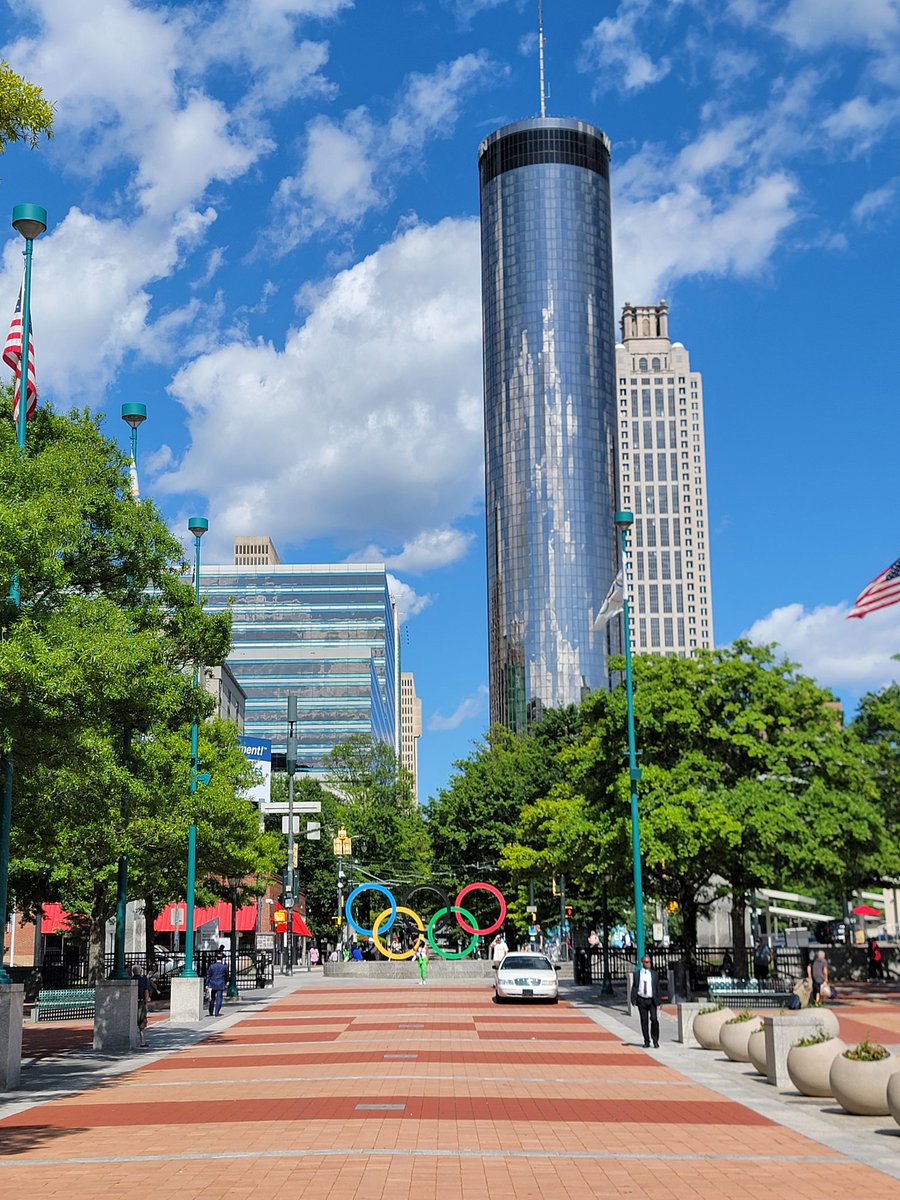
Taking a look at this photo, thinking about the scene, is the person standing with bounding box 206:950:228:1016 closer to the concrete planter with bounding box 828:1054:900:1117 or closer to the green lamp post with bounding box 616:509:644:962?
the green lamp post with bounding box 616:509:644:962

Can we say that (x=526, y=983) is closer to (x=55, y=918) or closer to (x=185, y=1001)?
(x=185, y=1001)

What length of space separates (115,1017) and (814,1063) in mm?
14697

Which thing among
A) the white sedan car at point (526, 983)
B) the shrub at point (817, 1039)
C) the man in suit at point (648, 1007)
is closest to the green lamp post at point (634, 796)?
the man in suit at point (648, 1007)

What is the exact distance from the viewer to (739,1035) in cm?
2109

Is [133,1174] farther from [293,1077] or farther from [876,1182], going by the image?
[293,1077]

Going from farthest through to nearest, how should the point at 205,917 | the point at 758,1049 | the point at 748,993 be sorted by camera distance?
the point at 205,917 < the point at 748,993 < the point at 758,1049

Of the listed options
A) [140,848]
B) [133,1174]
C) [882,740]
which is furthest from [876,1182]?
[882,740]

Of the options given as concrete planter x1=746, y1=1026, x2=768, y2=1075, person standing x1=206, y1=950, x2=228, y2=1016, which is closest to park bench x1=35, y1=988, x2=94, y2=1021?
person standing x1=206, y1=950, x2=228, y2=1016

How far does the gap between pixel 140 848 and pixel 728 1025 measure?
14.5 metres

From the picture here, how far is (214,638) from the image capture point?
87.1ft

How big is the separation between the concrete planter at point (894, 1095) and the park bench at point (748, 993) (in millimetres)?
14185

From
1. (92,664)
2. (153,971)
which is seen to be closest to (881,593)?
(92,664)

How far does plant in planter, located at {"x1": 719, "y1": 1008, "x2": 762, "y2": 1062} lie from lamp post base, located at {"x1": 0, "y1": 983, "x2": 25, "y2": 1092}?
36.6ft

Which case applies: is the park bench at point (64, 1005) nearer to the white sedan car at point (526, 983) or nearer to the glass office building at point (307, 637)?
the white sedan car at point (526, 983)
